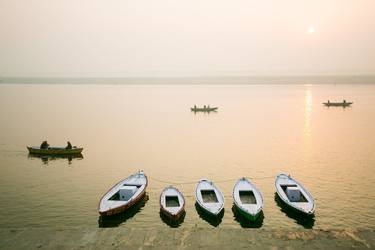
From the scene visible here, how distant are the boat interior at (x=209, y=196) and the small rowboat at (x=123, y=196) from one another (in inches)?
223

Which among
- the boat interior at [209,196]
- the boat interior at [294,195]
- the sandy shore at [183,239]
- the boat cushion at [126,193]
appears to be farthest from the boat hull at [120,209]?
the boat interior at [294,195]

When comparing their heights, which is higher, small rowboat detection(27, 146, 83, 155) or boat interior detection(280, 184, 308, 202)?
small rowboat detection(27, 146, 83, 155)

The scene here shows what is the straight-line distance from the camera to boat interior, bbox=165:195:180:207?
29.7m

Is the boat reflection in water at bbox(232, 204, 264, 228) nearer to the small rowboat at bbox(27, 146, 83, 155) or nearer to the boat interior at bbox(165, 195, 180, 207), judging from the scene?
the boat interior at bbox(165, 195, 180, 207)

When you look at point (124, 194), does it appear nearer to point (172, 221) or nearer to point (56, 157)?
point (172, 221)

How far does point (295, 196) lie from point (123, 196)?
1502 cm

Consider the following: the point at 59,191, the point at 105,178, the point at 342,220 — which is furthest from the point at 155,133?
the point at 342,220

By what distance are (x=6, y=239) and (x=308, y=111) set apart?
10646 cm

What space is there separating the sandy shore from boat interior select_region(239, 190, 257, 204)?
10.9 metres

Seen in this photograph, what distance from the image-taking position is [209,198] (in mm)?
31047

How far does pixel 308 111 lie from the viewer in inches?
4454

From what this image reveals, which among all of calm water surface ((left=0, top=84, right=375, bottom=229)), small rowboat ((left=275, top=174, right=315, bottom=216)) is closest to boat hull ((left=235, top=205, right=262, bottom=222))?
calm water surface ((left=0, top=84, right=375, bottom=229))

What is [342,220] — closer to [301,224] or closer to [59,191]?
[301,224]

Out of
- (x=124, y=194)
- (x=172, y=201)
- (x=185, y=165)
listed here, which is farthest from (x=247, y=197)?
(x=185, y=165)
